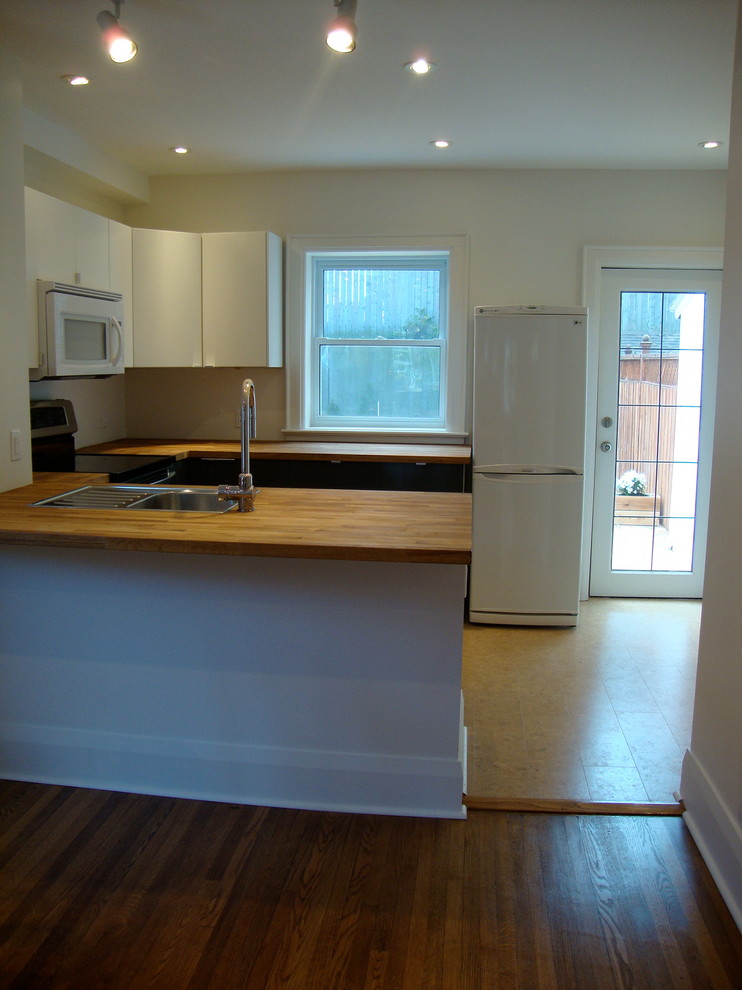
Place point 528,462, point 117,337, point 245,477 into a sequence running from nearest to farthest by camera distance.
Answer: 1. point 245,477
2. point 117,337
3. point 528,462

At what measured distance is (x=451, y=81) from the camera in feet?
10.8

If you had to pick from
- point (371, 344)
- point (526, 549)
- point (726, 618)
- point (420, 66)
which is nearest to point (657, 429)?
point (526, 549)

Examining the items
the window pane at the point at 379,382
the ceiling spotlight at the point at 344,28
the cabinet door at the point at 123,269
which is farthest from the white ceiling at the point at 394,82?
the window pane at the point at 379,382

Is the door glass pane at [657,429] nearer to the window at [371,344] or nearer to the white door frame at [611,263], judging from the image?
the white door frame at [611,263]

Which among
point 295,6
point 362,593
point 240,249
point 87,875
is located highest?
point 295,6

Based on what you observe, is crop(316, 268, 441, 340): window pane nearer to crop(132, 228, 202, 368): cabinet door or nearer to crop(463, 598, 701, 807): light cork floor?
crop(132, 228, 202, 368): cabinet door

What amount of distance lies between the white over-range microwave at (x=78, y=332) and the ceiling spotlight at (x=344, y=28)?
5.78ft

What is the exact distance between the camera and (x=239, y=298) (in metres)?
4.70

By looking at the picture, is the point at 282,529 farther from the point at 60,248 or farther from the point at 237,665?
the point at 60,248

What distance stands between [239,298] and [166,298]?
0.39 metres

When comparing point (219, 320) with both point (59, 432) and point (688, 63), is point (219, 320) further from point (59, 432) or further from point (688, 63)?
point (688, 63)

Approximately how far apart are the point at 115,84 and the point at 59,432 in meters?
1.54

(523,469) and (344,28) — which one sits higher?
(344,28)

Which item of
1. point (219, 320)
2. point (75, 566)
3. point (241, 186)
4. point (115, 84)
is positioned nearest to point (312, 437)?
point (219, 320)
